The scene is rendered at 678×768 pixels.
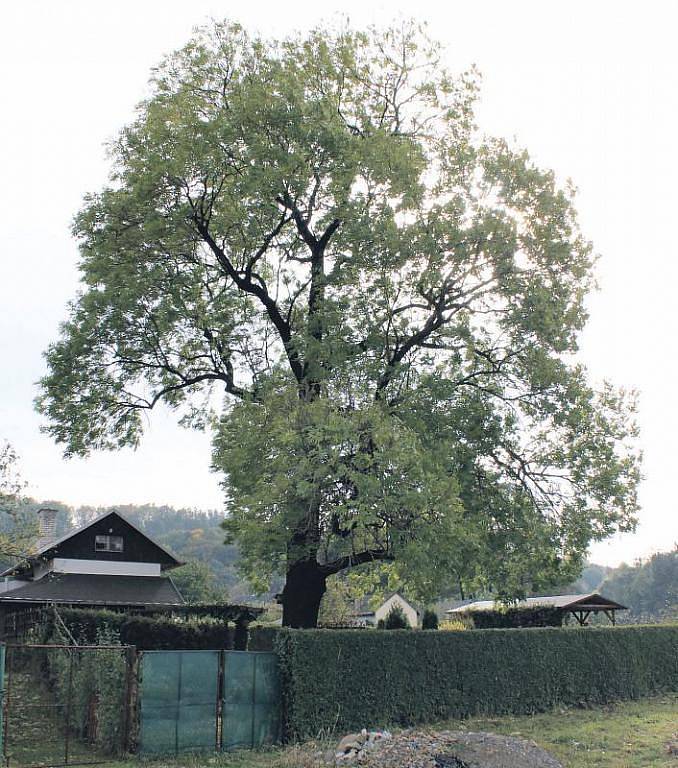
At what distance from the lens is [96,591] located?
3594 cm

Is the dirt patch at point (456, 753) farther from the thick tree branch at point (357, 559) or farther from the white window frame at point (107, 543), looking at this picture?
the white window frame at point (107, 543)

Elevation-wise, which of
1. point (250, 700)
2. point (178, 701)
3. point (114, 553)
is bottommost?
point (250, 700)

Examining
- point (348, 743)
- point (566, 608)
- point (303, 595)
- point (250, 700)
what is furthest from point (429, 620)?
point (348, 743)

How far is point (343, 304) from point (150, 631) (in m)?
11.9

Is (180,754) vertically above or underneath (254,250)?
underneath

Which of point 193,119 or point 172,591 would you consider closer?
point 193,119

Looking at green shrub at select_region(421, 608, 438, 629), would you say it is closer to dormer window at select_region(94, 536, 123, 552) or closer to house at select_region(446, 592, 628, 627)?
house at select_region(446, 592, 628, 627)

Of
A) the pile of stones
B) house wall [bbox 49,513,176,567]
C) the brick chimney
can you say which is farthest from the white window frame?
the pile of stones

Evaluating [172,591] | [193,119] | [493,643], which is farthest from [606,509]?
[172,591]

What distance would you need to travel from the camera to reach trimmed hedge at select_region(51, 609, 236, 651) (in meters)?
23.6

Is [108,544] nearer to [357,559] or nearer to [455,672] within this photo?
[357,559]

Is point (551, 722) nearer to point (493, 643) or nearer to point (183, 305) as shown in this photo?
point (493, 643)

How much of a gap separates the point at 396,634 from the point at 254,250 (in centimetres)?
1088

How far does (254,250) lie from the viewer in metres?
21.8
